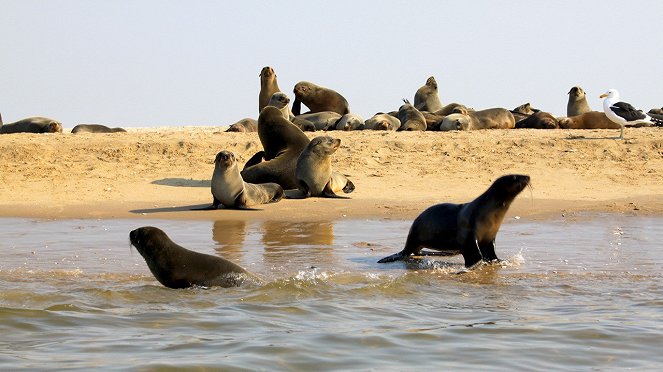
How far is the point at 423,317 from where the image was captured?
642cm

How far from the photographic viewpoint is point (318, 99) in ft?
70.3

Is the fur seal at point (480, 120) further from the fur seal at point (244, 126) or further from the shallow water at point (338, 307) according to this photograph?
the shallow water at point (338, 307)

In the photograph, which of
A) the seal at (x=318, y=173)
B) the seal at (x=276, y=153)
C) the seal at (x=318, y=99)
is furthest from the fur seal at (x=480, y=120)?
the seal at (x=318, y=173)

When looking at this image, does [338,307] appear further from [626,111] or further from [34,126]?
[34,126]

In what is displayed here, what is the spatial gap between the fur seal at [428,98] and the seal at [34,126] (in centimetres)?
775

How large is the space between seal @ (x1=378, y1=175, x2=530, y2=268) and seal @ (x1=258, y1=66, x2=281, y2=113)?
11.7 metres

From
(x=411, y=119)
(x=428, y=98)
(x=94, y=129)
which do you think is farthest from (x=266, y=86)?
(x=428, y=98)

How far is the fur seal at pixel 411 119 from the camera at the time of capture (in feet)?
62.0

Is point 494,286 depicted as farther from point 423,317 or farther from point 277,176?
point 277,176

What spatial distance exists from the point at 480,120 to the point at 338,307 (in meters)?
13.5

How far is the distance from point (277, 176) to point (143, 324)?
7.49m

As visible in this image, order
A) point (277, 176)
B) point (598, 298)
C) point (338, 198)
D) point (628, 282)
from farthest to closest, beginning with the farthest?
point (277, 176) < point (338, 198) < point (628, 282) < point (598, 298)

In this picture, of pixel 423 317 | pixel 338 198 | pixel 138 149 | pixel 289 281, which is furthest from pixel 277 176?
pixel 423 317

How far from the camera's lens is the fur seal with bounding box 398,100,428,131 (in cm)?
1891
